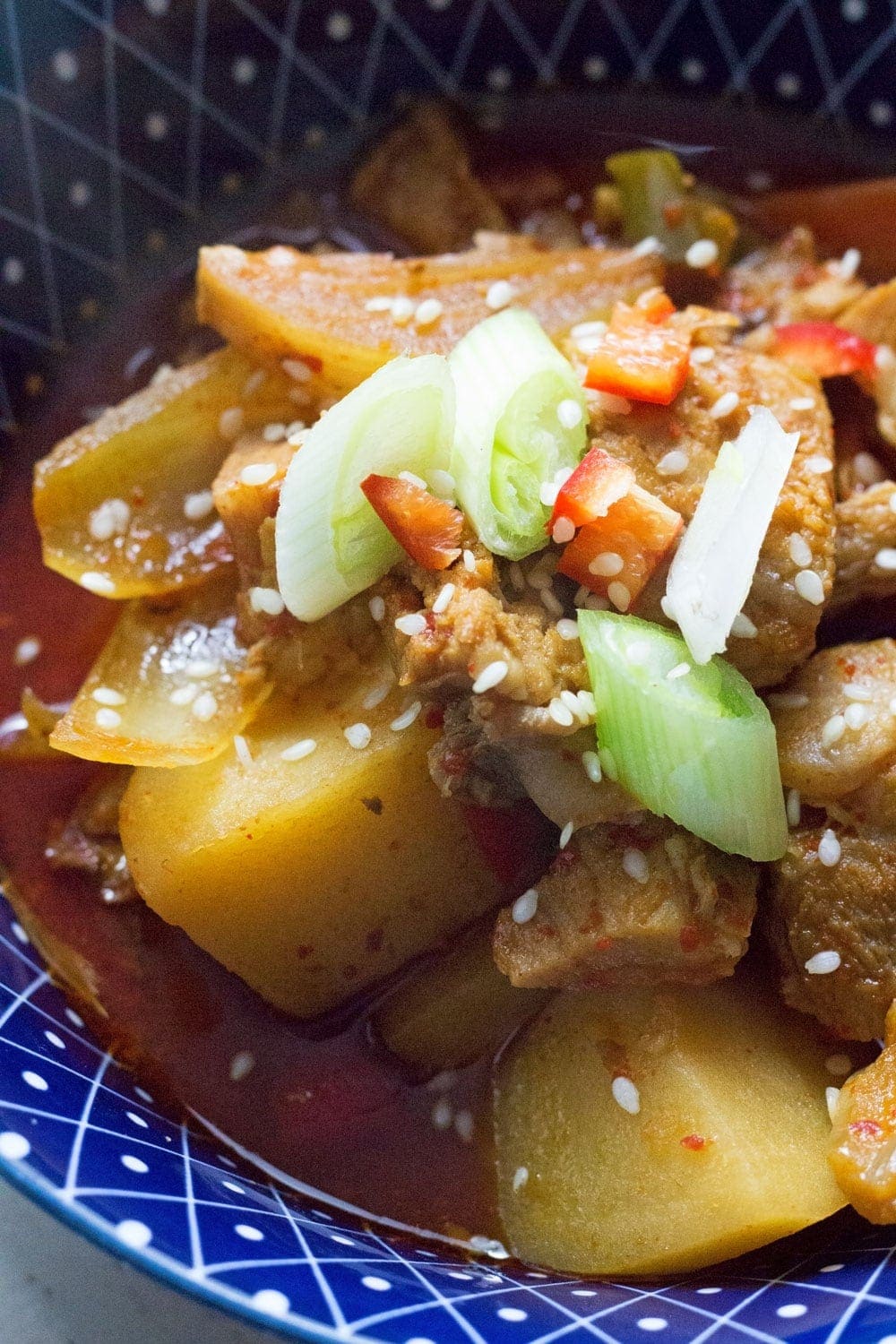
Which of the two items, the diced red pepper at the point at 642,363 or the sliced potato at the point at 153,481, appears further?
the sliced potato at the point at 153,481

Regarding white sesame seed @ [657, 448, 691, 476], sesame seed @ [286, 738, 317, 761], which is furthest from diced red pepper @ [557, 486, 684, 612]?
sesame seed @ [286, 738, 317, 761]

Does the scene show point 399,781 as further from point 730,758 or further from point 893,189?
point 893,189

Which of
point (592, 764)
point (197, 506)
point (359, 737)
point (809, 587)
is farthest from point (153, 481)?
point (809, 587)

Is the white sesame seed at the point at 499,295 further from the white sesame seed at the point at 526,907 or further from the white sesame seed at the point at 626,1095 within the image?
the white sesame seed at the point at 626,1095

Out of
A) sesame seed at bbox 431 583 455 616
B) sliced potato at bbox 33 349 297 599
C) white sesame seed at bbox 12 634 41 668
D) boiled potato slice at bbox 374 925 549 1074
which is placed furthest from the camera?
white sesame seed at bbox 12 634 41 668

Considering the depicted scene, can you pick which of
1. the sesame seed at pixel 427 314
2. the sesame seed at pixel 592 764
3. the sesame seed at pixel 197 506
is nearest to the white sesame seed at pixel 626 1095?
the sesame seed at pixel 592 764

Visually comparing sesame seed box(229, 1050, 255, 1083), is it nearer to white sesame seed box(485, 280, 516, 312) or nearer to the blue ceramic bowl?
the blue ceramic bowl
